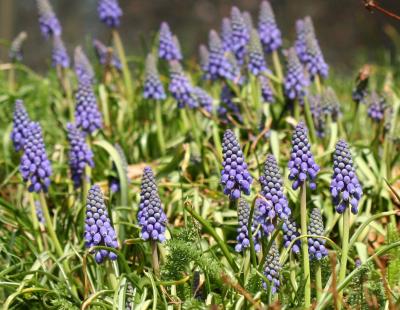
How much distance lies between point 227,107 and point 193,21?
8.56 m

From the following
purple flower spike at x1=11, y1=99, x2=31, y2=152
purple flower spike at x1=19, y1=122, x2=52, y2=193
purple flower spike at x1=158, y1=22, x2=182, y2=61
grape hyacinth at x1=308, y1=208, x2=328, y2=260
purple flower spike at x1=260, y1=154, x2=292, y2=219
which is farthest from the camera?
purple flower spike at x1=158, y1=22, x2=182, y2=61

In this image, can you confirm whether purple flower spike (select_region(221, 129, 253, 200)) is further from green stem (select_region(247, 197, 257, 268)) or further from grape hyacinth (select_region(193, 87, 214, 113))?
grape hyacinth (select_region(193, 87, 214, 113))

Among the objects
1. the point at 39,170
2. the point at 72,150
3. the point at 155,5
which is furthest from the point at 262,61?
the point at 155,5

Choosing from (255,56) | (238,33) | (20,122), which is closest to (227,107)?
(255,56)

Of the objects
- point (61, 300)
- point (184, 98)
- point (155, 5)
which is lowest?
point (61, 300)

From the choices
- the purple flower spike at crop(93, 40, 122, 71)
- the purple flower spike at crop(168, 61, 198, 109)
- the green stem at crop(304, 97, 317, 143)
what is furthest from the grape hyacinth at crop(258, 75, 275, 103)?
the purple flower spike at crop(93, 40, 122, 71)

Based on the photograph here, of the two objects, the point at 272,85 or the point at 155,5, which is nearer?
the point at 272,85

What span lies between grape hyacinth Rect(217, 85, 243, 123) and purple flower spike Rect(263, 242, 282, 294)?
2669 mm

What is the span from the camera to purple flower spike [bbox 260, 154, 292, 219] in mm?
4391

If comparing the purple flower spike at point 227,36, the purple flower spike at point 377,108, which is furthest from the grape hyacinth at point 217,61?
the purple flower spike at point 377,108

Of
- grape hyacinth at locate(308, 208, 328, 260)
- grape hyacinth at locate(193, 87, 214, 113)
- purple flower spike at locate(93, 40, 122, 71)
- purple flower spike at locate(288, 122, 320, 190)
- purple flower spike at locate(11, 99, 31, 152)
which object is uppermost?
purple flower spike at locate(93, 40, 122, 71)

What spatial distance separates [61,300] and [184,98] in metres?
2.68

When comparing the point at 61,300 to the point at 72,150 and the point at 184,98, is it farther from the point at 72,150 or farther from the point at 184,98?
the point at 184,98

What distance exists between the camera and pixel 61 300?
464 cm
